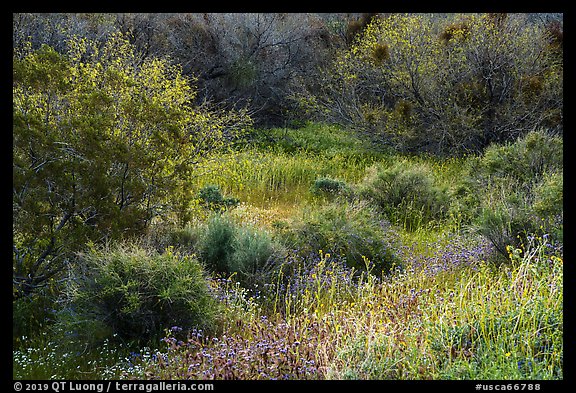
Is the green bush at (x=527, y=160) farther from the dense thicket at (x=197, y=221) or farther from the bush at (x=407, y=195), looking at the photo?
the bush at (x=407, y=195)

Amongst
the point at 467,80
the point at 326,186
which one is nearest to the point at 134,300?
the point at 326,186

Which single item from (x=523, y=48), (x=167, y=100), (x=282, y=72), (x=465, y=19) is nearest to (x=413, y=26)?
(x=465, y=19)

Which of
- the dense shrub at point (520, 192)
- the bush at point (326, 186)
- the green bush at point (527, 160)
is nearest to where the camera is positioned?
the dense shrub at point (520, 192)

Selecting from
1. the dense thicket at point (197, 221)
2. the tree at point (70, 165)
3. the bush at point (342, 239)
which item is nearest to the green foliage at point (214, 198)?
the dense thicket at point (197, 221)

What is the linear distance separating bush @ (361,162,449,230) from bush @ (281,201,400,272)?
2.02 m

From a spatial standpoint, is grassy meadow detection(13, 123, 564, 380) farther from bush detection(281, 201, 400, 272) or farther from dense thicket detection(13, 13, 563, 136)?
dense thicket detection(13, 13, 563, 136)

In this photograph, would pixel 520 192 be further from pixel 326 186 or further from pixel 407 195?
pixel 326 186

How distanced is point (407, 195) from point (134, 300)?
5.44 meters

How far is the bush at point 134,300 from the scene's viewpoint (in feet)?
14.5

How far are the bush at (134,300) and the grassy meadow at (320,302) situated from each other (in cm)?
1

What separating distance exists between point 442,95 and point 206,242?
389 inches

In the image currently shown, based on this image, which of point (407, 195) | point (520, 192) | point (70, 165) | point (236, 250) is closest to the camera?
point (70, 165)

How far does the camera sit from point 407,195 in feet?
28.7

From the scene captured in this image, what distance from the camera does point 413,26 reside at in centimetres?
1400
